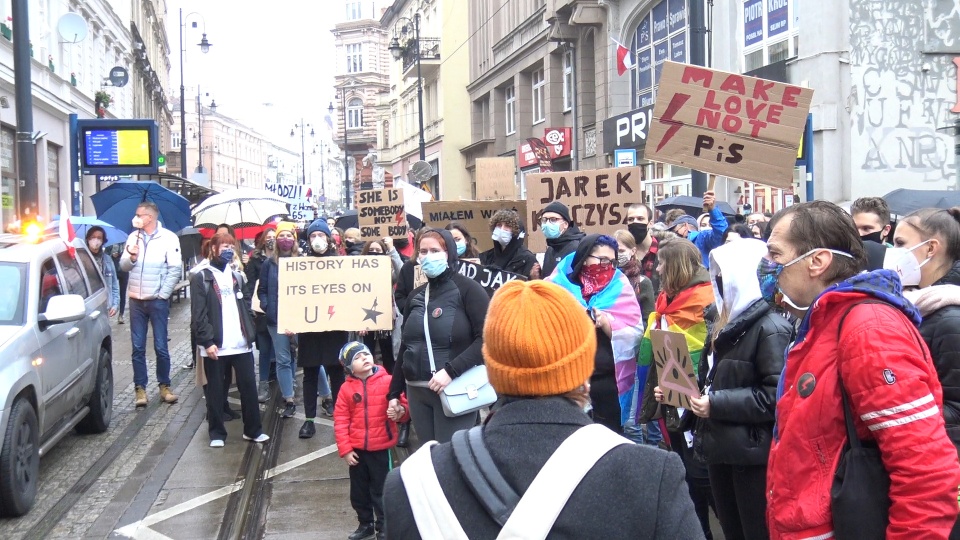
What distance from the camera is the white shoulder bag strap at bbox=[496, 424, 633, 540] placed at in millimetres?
1904

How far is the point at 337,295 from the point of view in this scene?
26.3 ft

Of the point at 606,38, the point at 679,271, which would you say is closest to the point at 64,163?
the point at 606,38

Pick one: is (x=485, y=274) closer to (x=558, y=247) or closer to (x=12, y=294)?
(x=558, y=247)

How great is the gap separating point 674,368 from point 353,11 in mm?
104053

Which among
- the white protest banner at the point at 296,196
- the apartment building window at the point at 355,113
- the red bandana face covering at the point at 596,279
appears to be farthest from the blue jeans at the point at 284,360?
the apartment building window at the point at 355,113

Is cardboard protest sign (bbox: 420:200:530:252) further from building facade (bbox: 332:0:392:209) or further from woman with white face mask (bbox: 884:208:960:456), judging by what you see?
building facade (bbox: 332:0:392:209)

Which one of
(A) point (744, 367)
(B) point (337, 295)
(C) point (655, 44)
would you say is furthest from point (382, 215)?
(C) point (655, 44)

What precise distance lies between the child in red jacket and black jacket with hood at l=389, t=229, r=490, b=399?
129 millimetres

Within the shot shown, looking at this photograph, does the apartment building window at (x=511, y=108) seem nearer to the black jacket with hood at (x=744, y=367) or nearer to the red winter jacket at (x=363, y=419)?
the red winter jacket at (x=363, y=419)

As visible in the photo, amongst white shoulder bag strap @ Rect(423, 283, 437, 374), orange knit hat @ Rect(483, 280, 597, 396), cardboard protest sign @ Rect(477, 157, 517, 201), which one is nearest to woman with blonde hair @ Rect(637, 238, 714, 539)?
white shoulder bag strap @ Rect(423, 283, 437, 374)

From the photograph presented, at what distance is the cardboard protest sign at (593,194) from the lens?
948 centimetres

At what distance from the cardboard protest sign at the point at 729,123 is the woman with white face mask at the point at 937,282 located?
3.23 m

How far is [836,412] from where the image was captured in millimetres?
2734

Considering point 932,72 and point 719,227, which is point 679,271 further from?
point 932,72
